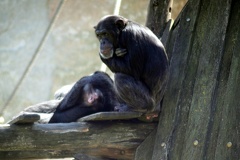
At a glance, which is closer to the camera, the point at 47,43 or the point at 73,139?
the point at 73,139

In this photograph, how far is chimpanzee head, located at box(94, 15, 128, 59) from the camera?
20.0ft

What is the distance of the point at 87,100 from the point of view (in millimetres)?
6242

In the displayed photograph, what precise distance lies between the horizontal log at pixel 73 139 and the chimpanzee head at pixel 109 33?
74cm

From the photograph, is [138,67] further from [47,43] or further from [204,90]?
[47,43]

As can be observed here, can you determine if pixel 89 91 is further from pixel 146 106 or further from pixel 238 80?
pixel 238 80

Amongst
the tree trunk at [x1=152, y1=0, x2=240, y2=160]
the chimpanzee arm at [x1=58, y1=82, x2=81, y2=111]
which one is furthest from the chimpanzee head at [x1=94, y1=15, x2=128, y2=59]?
the tree trunk at [x1=152, y1=0, x2=240, y2=160]

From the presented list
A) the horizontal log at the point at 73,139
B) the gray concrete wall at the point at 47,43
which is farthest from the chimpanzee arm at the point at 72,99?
the gray concrete wall at the point at 47,43

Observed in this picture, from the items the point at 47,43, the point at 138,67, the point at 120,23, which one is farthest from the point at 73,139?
the point at 47,43

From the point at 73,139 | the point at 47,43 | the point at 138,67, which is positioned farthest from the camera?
the point at 47,43

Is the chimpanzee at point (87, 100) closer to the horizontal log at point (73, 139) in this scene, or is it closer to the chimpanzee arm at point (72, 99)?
the chimpanzee arm at point (72, 99)

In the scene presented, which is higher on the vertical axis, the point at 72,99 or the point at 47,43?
the point at 47,43

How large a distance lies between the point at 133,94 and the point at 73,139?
2.40ft

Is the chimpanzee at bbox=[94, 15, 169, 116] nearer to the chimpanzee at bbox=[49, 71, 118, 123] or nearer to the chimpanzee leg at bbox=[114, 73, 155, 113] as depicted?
the chimpanzee leg at bbox=[114, 73, 155, 113]

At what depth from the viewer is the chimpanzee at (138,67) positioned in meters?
5.86
